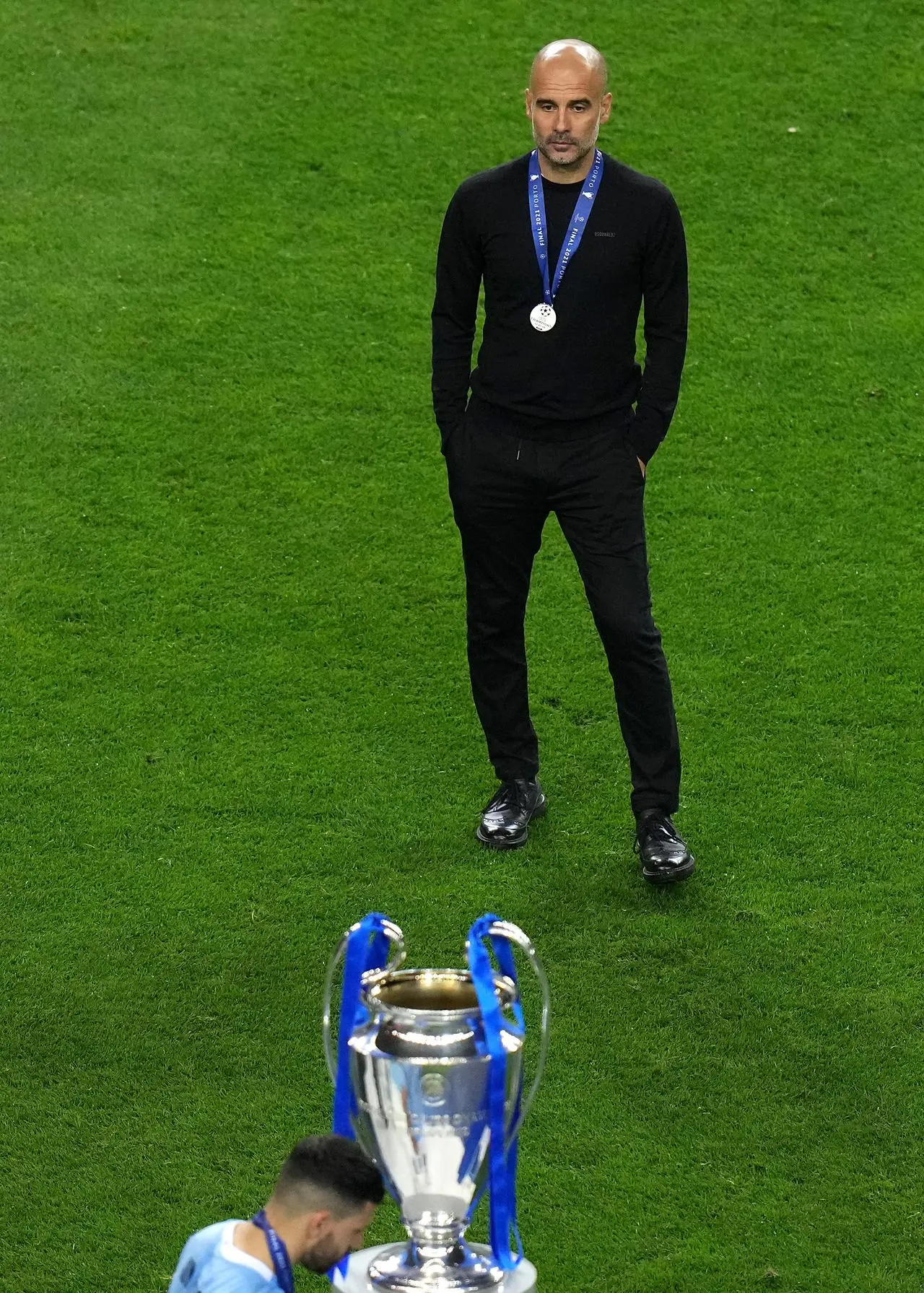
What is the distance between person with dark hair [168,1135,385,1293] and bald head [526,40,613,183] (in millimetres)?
2382

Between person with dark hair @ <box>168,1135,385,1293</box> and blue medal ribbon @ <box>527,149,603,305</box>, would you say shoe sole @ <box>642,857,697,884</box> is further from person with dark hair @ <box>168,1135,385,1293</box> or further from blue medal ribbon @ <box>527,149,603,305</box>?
person with dark hair @ <box>168,1135,385,1293</box>

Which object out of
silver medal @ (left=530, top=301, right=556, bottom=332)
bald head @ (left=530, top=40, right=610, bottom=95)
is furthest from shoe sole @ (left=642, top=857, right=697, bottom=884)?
bald head @ (left=530, top=40, right=610, bottom=95)

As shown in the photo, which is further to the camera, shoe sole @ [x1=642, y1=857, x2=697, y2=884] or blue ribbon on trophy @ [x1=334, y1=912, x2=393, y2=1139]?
shoe sole @ [x1=642, y1=857, x2=697, y2=884]

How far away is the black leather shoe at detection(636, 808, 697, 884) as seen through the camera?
4.85 meters

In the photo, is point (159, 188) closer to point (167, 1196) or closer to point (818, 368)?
point (818, 368)

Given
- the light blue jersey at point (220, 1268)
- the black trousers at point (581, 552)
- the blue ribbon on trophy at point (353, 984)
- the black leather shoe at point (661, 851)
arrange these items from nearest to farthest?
the light blue jersey at point (220, 1268) → the blue ribbon on trophy at point (353, 984) → the black trousers at point (581, 552) → the black leather shoe at point (661, 851)

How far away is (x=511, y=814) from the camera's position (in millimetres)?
5062

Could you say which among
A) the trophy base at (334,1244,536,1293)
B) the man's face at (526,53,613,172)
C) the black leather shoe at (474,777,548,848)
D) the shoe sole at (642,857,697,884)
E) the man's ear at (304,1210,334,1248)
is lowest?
the shoe sole at (642,857,697,884)

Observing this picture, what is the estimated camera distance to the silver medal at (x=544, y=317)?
14.9ft

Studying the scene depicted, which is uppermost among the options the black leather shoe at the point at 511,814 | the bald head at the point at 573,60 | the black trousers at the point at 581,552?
the bald head at the point at 573,60

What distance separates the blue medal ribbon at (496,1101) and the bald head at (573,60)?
80.4 inches

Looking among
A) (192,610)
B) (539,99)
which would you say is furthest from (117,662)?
(539,99)

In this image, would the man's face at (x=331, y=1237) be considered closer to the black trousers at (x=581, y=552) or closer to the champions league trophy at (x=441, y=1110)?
the champions league trophy at (x=441, y=1110)

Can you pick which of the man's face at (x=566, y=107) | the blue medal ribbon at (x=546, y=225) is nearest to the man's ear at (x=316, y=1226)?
the blue medal ribbon at (x=546, y=225)
